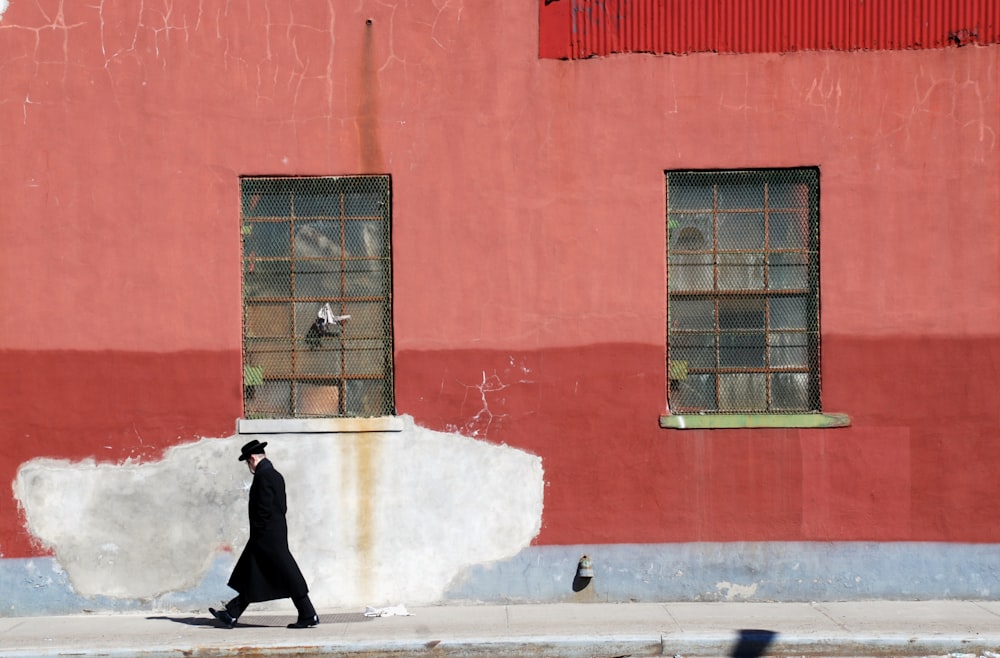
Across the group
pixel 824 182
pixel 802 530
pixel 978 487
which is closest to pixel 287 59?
pixel 824 182

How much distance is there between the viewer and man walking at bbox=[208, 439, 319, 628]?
915 centimetres

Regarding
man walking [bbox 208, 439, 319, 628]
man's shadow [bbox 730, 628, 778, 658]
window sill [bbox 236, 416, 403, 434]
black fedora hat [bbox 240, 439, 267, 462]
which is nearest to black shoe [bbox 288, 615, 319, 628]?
man walking [bbox 208, 439, 319, 628]

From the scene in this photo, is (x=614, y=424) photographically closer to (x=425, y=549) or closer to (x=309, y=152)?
(x=425, y=549)

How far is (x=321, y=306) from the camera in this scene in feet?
34.2

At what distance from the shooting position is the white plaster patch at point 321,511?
10.1 metres

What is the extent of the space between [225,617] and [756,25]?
652 centimetres

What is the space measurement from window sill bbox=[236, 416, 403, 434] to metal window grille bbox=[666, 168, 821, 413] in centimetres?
243

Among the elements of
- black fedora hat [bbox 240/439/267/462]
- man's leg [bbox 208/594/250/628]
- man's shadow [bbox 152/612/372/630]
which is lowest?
man's shadow [bbox 152/612/372/630]

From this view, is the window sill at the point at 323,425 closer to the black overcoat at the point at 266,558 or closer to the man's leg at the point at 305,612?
the black overcoat at the point at 266,558

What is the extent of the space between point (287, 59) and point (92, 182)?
195 cm

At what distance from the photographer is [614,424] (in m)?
10.1

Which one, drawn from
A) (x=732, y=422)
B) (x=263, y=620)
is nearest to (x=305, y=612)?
(x=263, y=620)

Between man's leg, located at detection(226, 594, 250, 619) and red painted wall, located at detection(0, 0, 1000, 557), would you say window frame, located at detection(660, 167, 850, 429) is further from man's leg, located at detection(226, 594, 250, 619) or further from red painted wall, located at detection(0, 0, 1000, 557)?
man's leg, located at detection(226, 594, 250, 619)

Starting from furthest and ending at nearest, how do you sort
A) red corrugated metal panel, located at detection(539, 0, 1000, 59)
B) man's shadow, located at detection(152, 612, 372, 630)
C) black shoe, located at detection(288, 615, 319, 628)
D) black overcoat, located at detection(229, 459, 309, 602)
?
red corrugated metal panel, located at detection(539, 0, 1000, 59), man's shadow, located at detection(152, 612, 372, 630), black shoe, located at detection(288, 615, 319, 628), black overcoat, located at detection(229, 459, 309, 602)
